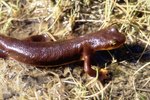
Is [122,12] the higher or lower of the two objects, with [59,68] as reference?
higher

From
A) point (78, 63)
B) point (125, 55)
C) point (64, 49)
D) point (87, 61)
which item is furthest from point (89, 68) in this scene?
point (125, 55)

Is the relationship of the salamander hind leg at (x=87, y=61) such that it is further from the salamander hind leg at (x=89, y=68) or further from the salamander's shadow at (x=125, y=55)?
the salamander's shadow at (x=125, y=55)

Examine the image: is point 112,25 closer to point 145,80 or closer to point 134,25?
point 134,25

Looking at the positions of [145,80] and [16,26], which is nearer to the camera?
[145,80]

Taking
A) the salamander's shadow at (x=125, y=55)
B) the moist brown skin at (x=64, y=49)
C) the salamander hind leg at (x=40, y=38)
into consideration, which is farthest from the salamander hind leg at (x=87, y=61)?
the salamander hind leg at (x=40, y=38)

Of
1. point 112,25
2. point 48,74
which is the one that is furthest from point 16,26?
point 112,25

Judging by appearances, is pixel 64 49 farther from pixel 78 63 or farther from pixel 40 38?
pixel 40 38

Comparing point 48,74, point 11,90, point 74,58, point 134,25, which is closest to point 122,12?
point 134,25
